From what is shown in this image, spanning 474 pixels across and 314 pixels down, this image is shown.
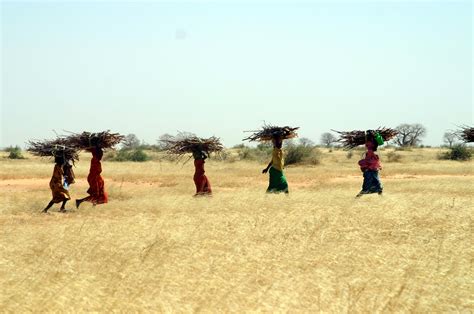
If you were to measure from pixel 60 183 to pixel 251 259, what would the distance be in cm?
836

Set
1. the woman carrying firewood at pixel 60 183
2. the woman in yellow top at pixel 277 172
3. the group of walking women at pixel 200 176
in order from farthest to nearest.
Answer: the woman in yellow top at pixel 277 172 < the group of walking women at pixel 200 176 < the woman carrying firewood at pixel 60 183

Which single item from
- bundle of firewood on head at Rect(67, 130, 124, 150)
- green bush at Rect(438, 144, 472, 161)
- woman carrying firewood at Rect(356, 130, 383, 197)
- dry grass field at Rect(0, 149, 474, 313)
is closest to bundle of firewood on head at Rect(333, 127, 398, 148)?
woman carrying firewood at Rect(356, 130, 383, 197)

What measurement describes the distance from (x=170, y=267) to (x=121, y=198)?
1044cm

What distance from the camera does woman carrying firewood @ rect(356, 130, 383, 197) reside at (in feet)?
51.3

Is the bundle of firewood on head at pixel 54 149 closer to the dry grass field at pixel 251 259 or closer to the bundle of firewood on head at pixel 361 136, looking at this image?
the dry grass field at pixel 251 259

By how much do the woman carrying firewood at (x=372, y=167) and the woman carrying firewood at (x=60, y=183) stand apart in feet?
28.2

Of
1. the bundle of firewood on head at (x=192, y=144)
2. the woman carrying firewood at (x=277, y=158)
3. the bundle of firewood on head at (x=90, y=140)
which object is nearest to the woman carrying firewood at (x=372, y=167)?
the woman carrying firewood at (x=277, y=158)

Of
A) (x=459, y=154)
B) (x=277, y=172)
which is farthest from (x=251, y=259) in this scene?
(x=459, y=154)

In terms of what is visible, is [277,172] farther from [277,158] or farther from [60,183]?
[60,183]

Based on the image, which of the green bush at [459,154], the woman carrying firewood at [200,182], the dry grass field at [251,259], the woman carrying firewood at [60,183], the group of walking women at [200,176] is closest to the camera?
the dry grass field at [251,259]

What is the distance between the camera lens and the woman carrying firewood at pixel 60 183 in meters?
14.4

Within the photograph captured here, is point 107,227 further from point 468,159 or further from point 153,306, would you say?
point 468,159

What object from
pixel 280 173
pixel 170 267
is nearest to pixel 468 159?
pixel 280 173

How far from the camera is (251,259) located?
8.02 metres
